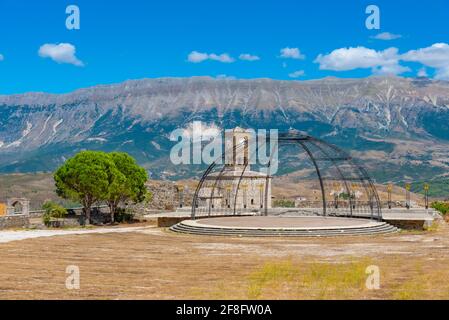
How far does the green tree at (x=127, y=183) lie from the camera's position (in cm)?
6219

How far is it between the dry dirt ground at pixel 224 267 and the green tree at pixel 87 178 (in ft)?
62.7

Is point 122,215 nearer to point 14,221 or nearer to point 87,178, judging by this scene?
point 87,178

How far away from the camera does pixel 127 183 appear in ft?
207

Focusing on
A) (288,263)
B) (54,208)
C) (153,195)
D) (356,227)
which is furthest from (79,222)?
(288,263)

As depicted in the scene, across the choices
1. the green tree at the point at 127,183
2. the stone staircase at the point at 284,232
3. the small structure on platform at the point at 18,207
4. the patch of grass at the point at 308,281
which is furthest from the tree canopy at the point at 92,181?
the patch of grass at the point at 308,281

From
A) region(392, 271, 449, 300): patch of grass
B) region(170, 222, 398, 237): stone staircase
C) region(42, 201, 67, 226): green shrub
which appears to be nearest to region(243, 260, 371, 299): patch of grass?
region(392, 271, 449, 300): patch of grass

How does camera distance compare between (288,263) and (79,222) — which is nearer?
(288,263)

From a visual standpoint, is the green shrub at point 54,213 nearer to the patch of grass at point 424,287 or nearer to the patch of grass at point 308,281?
the patch of grass at point 308,281

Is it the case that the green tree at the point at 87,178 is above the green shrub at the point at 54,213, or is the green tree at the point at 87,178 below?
above

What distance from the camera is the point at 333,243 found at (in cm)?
3669

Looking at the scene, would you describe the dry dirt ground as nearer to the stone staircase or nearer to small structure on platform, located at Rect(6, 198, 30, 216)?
the stone staircase
